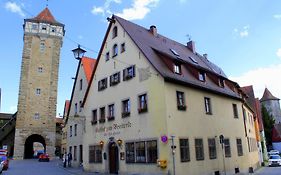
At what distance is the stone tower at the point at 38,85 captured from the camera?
53938 mm

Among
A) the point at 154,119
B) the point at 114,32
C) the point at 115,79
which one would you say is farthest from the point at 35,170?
the point at 114,32

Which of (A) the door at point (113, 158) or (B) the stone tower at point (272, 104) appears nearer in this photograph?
(A) the door at point (113, 158)

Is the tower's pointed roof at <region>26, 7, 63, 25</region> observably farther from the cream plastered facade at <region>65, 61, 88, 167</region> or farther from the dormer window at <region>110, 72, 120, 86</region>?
the dormer window at <region>110, 72, 120, 86</region>

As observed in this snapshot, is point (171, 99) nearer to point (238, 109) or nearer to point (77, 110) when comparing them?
point (238, 109)

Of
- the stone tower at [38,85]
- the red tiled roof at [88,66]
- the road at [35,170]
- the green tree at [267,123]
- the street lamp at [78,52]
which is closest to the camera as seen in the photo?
the street lamp at [78,52]

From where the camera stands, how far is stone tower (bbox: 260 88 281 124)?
94.9 meters

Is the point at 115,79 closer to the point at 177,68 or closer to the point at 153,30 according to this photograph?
the point at 177,68

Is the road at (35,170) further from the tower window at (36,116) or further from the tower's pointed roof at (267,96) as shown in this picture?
the tower's pointed roof at (267,96)

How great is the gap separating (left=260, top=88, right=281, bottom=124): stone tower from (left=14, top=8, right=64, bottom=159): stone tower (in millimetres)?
69602

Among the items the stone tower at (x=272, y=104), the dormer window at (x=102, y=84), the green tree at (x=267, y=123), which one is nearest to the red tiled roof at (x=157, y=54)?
the dormer window at (x=102, y=84)

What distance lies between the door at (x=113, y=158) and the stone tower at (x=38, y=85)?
34979 millimetres

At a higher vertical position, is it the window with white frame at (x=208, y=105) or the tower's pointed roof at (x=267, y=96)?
the tower's pointed roof at (x=267, y=96)

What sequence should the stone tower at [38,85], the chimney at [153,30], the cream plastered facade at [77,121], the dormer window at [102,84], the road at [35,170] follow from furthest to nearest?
1. the stone tower at [38,85]
2. the cream plastered facade at [77,121]
3. the chimney at [153,30]
4. the dormer window at [102,84]
5. the road at [35,170]

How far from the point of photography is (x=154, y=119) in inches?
779
